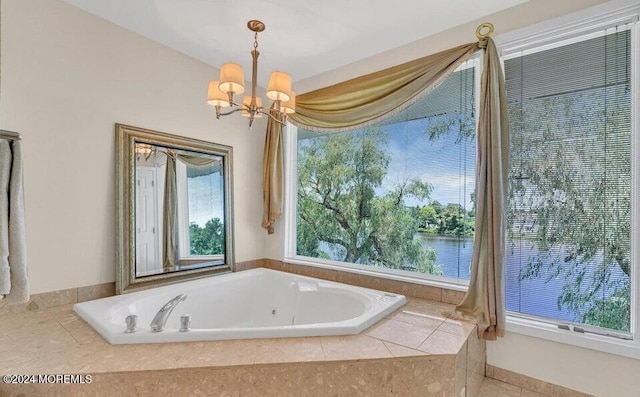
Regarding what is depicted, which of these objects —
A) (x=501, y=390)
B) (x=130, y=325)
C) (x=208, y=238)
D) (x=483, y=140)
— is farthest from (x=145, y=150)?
(x=501, y=390)

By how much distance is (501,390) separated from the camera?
5.89 ft

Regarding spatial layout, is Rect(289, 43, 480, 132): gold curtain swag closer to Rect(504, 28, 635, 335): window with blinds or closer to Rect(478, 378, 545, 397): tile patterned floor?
Rect(504, 28, 635, 335): window with blinds

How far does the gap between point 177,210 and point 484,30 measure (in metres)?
2.59

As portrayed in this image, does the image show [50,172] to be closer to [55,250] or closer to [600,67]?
[55,250]

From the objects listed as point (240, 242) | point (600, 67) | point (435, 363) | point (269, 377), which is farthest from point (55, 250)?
point (600, 67)

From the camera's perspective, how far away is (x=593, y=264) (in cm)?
166

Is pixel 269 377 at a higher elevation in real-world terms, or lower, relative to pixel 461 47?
lower

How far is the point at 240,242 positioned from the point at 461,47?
2424mm

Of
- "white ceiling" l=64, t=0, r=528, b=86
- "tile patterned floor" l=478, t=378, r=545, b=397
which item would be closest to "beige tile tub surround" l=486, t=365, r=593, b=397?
"tile patterned floor" l=478, t=378, r=545, b=397

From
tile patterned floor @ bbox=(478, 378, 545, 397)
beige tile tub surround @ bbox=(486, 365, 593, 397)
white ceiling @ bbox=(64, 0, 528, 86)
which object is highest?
white ceiling @ bbox=(64, 0, 528, 86)

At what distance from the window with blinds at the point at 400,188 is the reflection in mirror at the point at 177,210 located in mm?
828

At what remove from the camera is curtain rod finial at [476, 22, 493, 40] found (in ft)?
6.33

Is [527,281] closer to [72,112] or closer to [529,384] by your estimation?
[529,384]

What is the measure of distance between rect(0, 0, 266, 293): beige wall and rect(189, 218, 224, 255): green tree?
61 cm
